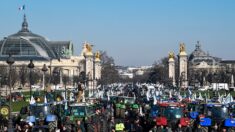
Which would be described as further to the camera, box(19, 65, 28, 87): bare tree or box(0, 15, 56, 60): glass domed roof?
box(0, 15, 56, 60): glass domed roof

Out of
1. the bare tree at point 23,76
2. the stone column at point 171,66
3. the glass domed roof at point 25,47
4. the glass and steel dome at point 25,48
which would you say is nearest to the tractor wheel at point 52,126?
the bare tree at point 23,76

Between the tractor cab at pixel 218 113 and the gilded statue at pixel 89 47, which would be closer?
the tractor cab at pixel 218 113

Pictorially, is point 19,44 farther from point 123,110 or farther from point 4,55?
point 123,110

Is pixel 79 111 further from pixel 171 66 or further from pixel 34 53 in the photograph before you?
pixel 34 53

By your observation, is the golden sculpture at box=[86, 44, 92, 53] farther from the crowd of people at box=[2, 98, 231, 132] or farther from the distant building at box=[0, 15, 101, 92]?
the crowd of people at box=[2, 98, 231, 132]

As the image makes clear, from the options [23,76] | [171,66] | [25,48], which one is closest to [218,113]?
[23,76]

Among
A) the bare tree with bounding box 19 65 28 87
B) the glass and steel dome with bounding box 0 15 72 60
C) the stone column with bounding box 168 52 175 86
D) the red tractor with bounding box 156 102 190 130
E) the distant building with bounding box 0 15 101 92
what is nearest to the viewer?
the red tractor with bounding box 156 102 190 130

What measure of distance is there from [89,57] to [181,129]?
4848 inches

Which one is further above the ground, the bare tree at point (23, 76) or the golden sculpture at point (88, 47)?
the golden sculpture at point (88, 47)

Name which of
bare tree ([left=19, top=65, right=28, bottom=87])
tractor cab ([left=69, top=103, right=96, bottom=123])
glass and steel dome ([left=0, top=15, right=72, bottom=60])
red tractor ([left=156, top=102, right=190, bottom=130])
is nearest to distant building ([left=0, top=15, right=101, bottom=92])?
glass and steel dome ([left=0, top=15, right=72, bottom=60])

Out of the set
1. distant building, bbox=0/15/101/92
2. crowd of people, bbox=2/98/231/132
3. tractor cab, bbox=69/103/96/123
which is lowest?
crowd of people, bbox=2/98/231/132

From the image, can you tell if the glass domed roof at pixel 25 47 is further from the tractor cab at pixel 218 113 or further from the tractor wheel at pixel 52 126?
the tractor wheel at pixel 52 126

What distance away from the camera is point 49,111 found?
30141mm

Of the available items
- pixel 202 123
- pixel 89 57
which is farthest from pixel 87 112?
pixel 89 57
